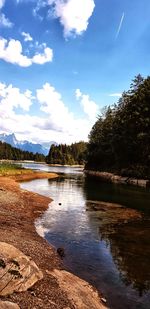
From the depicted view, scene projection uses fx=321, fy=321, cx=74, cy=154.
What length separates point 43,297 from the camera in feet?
36.0

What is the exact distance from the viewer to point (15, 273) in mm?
11047

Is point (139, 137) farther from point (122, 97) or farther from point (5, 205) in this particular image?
point (5, 205)

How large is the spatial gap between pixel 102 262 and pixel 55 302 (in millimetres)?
6794

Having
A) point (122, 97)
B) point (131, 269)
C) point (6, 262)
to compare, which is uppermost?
point (122, 97)

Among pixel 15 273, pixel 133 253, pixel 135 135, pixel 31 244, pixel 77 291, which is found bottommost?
pixel 133 253

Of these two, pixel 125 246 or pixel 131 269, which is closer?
pixel 131 269

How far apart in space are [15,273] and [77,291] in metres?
2.88

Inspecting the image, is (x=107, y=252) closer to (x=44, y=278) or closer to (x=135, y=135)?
(x=44, y=278)

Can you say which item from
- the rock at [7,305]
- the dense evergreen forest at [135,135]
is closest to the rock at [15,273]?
the rock at [7,305]

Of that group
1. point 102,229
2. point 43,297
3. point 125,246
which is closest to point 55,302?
point 43,297

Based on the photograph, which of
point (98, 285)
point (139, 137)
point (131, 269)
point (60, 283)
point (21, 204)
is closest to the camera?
point (60, 283)

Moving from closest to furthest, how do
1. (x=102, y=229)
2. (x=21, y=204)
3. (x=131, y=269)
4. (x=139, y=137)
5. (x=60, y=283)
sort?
(x=60, y=283) < (x=131, y=269) < (x=102, y=229) < (x=21, y=204) < (x=139, y=137)

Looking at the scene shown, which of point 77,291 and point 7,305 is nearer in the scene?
point 7,305

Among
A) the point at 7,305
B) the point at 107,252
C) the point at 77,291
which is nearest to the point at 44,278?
the point at 77,291
